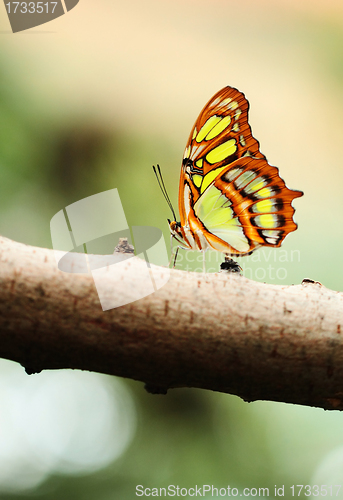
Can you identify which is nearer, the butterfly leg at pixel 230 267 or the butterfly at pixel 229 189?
the butterfly leg at pixel 230 267

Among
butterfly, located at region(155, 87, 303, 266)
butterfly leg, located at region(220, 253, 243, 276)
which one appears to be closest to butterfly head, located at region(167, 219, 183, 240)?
butterfly, located at region(155, 87, 303, 266)

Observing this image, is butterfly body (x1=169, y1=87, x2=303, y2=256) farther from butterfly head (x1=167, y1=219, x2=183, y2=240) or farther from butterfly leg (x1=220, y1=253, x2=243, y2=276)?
butterfly leg (x1=220, y1=253, x2=243, y2=276)

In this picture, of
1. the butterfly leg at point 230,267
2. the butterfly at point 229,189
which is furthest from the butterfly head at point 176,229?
the butterfly leg at point 230,267

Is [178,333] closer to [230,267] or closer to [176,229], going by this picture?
[230,267]

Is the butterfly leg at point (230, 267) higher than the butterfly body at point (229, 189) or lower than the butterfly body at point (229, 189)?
lower

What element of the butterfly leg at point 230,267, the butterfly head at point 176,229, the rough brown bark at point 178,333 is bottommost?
the rough brown bark at point 178,333

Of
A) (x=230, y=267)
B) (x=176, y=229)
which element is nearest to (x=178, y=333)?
(x=230, y=267)

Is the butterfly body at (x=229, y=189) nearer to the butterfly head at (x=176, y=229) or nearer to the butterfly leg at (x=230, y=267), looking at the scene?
the butterfly head at (x=176, y=229)

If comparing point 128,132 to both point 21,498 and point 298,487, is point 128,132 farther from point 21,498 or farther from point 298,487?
point 21,498
